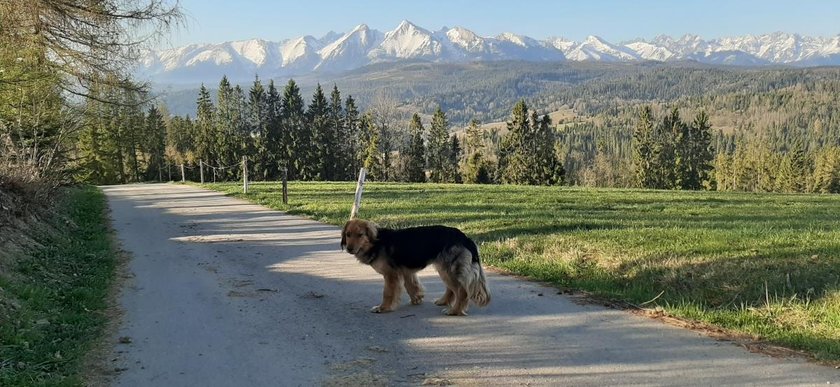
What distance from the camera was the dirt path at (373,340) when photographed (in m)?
4.70

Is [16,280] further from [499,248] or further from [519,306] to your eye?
[499,248]

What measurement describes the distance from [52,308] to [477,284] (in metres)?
5.01

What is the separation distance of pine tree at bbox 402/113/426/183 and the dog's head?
7374 centimetres

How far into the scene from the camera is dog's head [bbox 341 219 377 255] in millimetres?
6590

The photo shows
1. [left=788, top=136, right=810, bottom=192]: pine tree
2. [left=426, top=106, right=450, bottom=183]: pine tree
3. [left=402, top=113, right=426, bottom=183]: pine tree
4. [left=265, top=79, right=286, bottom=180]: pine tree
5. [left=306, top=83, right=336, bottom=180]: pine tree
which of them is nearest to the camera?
[left=306, top=83, right=336, bottom=180]: pine tree

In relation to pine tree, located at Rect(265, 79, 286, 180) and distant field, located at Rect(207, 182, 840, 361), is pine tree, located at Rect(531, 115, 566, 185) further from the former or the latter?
distant field, located at Rect(207, 182, 840, 361)

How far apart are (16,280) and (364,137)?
77.3m

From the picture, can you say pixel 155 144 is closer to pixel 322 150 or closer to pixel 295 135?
pixel 295 135

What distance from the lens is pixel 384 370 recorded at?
486 centimetres

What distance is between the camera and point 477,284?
634 cm

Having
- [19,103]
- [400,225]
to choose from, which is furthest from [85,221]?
[400,225]

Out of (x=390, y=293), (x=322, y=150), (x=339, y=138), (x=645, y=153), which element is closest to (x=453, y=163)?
(x=339, y=138)

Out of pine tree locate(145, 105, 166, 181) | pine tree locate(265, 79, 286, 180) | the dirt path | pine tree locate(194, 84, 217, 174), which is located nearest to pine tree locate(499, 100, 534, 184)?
pine tree locate(265, 79, 286, 180)

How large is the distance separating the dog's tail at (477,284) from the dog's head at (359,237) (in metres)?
1.15
